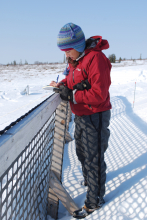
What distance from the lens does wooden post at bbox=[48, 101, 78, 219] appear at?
1.86 metres

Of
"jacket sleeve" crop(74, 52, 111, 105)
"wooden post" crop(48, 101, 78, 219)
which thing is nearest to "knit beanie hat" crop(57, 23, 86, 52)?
"jacket sleeve" crop(74, 52, 111, 105)

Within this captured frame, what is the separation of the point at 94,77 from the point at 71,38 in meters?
0.42

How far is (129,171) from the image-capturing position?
2375mm

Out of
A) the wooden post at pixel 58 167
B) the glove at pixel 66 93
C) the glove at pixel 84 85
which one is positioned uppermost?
the glove at pixel 84 85

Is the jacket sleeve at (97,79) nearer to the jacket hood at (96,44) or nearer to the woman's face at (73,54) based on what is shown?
the jacket hood at (96,44)

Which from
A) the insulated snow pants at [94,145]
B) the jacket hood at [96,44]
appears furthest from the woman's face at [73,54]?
the insulated snow pants at [94,145]

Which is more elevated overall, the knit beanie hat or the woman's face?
the knit beanie hat

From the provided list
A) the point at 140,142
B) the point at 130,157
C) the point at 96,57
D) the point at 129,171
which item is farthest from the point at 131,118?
the point at 96,57

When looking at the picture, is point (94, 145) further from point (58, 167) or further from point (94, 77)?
point (94, 77)

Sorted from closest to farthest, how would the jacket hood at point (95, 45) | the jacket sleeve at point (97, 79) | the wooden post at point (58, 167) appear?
the jacket sleeve at point (97, 79)
the jacket hood at point (95, 45)
the wooden post at point (58, 167)

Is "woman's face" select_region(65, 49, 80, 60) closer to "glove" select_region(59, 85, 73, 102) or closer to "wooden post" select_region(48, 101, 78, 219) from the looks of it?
"glove" select_region(59, 85, 73, 102)

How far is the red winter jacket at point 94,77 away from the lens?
1511 millimetres

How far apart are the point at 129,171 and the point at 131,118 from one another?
7.98ft

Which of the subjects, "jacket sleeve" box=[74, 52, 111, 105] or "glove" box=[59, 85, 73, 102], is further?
"glove" box=[59, 85, 73, 102]
